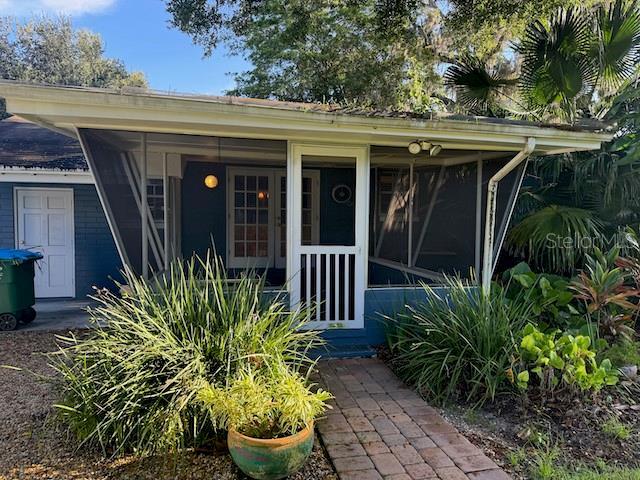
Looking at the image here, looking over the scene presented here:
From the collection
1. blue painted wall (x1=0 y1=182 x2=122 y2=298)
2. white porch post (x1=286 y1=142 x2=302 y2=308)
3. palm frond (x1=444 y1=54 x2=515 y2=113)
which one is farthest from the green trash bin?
palm frond (x1=444 y1=54 x2=515 y2=113)

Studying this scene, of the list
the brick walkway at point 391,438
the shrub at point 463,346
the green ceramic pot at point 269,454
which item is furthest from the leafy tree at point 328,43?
the green ceramic pot at point 269,454

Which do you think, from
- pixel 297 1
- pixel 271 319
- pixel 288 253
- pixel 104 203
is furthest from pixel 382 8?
pixel 271 319

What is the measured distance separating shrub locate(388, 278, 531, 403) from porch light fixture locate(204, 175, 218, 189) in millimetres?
3886

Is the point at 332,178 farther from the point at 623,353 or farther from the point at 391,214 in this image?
the point at 623,353

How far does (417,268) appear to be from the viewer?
18.3 feet

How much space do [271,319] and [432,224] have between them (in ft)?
9.77

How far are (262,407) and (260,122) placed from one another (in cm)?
244

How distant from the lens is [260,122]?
3820mm

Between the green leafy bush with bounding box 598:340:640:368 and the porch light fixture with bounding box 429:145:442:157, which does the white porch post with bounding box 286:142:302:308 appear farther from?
the green leafy bush with bounding box 598:340:640:368

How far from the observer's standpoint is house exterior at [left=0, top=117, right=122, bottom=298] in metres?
6.88

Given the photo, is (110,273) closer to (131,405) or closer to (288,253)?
(288,253)

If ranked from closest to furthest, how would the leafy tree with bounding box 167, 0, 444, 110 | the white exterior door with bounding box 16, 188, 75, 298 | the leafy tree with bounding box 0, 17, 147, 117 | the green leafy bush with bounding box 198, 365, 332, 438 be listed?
1. the green leafy bush with bounding box 198, 365, 332, 438
2. the white exterior door with bounding box 16, 188, 75, 298
3. the leafy tree with bounding box 167, 0, 444, 110
4. the leafy tree with bounding box 0, 17, 147, 117

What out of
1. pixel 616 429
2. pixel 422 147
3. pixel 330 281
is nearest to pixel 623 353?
pixel 616 429

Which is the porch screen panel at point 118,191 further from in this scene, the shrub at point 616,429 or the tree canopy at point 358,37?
the tree canopy at point 358,37
